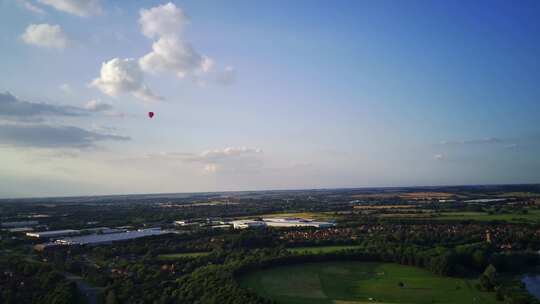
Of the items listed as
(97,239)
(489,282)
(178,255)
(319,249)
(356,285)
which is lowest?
(356,285)

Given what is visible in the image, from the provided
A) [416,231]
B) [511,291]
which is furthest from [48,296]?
[416,231]

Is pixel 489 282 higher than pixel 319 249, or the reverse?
pixel 319 249

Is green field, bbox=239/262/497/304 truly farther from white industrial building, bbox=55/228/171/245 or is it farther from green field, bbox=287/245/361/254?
white industrial building, bbox=55/228/171/245

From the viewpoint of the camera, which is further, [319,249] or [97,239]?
[97,239]

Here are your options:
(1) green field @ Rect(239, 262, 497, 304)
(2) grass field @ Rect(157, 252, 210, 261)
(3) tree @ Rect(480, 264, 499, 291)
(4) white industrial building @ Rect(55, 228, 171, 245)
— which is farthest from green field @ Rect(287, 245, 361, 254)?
(4) white industrial building @ Rect(55, 228, 171, 245)

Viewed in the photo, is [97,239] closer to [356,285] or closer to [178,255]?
[178,255]

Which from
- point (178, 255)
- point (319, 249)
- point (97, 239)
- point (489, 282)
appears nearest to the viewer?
point (489, 282)

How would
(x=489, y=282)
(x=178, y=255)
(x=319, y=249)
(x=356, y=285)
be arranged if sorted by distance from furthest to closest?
1. (x=319, y=249)
2. (x=178, y=255)
3. (x=356, y=285)
4. (x=489, y=282)

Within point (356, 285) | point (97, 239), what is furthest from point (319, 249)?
point (97, 239)

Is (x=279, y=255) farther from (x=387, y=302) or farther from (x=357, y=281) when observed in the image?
(x=387, y=302)
